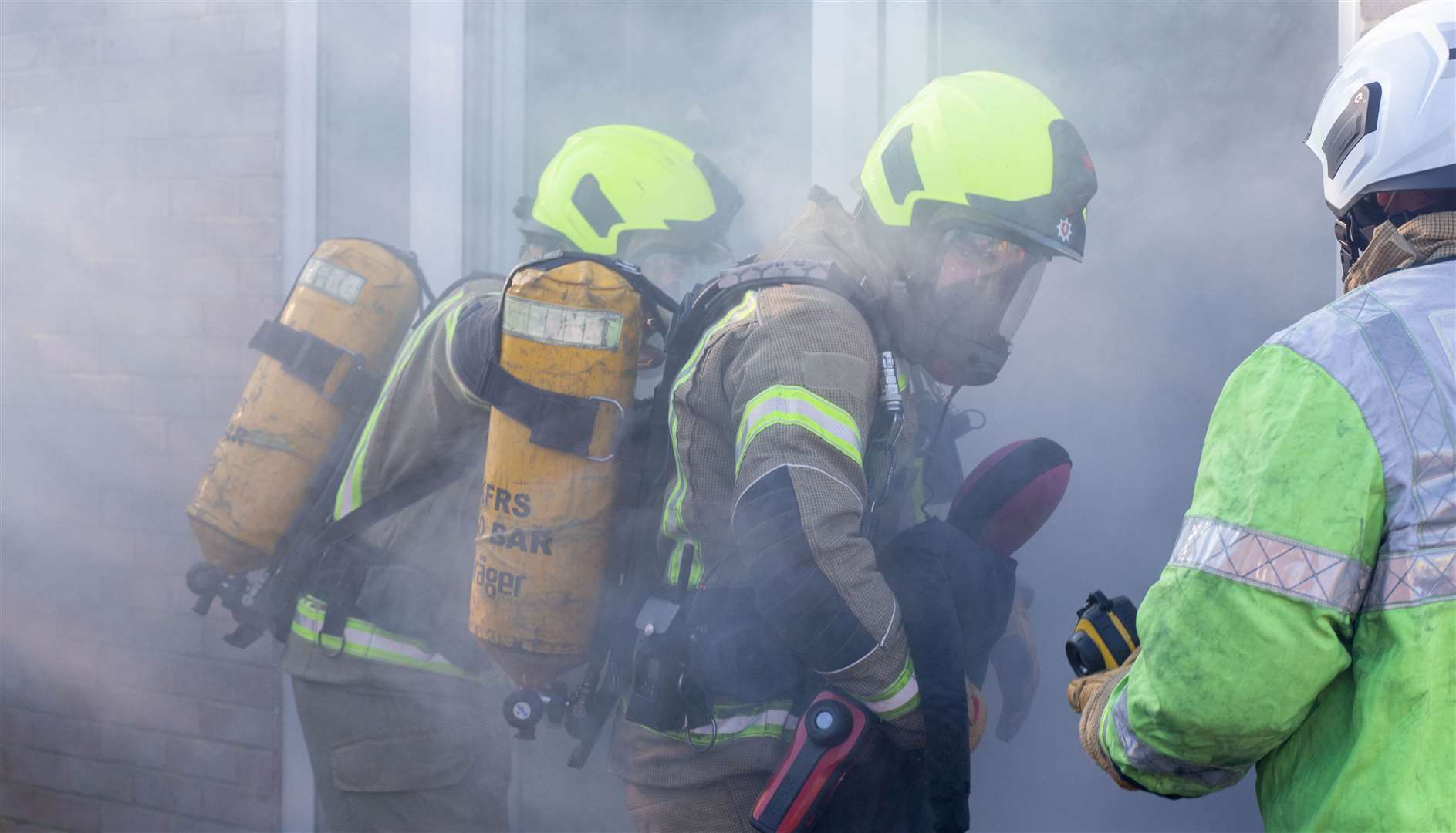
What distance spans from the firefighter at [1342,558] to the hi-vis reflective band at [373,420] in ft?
5.98

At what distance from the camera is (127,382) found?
12.3 ft

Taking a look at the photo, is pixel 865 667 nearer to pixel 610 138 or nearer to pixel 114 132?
pixel 610 138

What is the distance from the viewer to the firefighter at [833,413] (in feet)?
Result: 5.89

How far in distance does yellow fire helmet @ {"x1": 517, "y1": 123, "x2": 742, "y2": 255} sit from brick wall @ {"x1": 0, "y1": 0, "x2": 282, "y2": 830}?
117cm

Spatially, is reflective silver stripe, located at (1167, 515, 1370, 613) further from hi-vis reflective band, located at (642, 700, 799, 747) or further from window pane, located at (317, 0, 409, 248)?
window pane, located at (317, 0, 409, 248)

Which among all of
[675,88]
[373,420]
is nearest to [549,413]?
[373,420]

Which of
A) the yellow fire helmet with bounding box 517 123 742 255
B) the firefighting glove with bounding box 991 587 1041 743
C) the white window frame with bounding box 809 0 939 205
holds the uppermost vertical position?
the white window frame with bounding box 809 0 939 205

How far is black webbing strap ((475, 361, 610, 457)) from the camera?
214 centimetres

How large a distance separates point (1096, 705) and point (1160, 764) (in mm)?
171

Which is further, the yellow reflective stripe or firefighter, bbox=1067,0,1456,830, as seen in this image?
the yellow reflective stripe

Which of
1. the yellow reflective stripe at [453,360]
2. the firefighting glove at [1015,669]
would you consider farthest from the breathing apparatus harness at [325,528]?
the firefighting glove at [1015,669]

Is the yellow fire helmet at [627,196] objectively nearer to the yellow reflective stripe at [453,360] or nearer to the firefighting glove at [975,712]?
the yellow reflective stripe at [453,360]

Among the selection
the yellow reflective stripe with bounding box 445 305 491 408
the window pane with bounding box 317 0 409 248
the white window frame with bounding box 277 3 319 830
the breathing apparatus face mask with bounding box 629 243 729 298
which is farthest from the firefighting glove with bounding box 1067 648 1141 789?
the white window frame with bounding box 277 3 319 830

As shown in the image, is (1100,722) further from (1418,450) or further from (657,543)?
(657,543)
